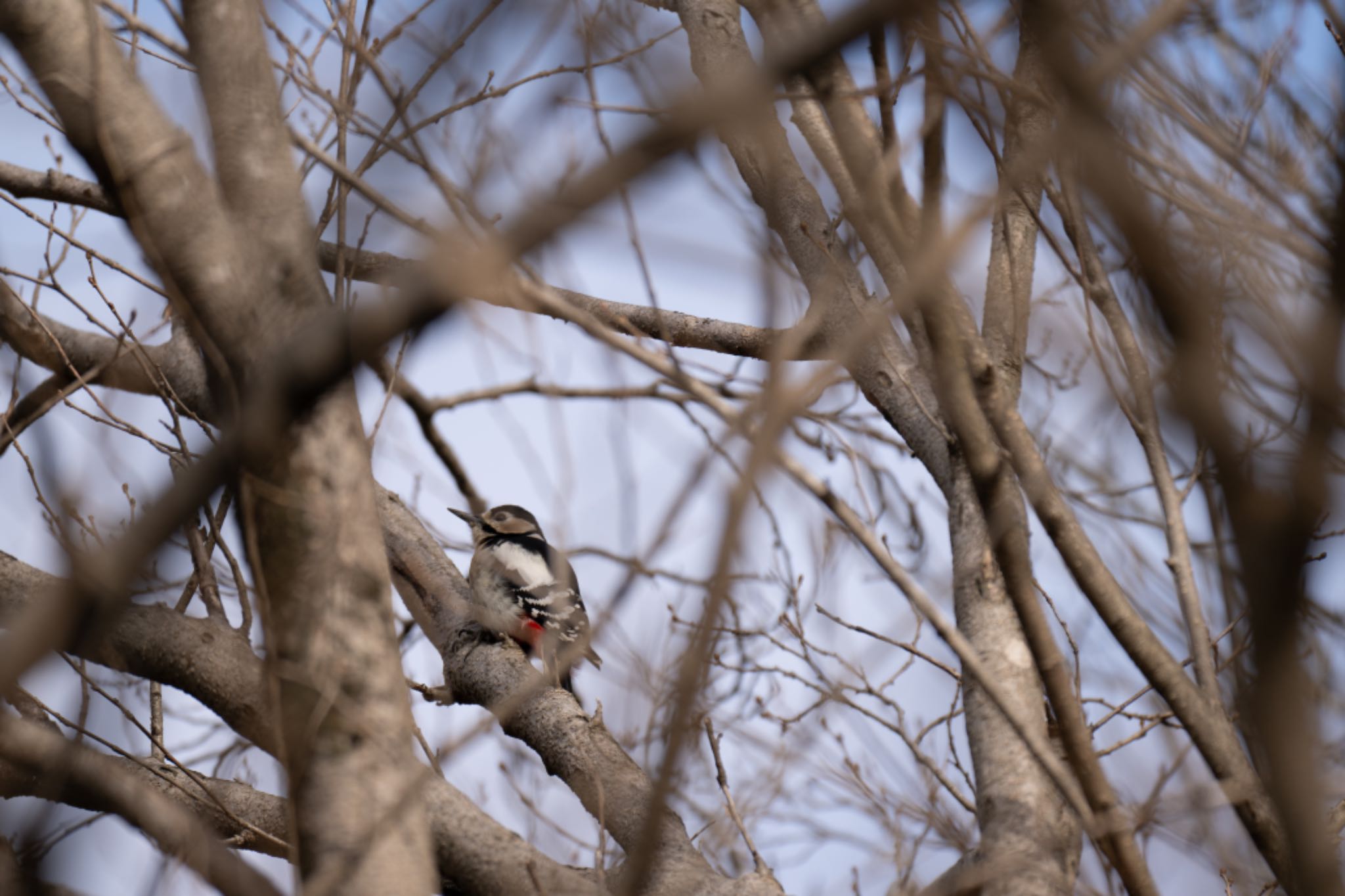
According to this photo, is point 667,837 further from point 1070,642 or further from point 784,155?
point 784,155

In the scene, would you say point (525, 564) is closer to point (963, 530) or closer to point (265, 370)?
point (963, 530)

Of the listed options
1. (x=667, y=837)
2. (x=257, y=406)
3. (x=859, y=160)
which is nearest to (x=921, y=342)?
(x=859, y=160)

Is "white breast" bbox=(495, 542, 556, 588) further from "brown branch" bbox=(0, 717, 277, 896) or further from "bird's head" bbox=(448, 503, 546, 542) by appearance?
"brown branch" bbox=(0, 717, 277, 896)

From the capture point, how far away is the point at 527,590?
6.44 meters

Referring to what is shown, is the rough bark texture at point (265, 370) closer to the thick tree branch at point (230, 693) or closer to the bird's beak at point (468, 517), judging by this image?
the thick tree branch at point (230, 693)

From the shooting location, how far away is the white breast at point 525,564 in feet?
22.2

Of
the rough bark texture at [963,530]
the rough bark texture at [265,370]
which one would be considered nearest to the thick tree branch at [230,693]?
the rough bark texture at [265,370]

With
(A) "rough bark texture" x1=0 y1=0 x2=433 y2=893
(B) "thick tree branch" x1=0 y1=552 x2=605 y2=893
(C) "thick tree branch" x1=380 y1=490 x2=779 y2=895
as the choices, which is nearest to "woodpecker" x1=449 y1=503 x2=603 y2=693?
(C) "thick tree branch" x1=380 y1=490 x2=779 y2=895

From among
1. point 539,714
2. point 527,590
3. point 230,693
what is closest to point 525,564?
point 527,590

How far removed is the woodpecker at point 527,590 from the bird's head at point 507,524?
21 mm

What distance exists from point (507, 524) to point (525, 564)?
4.46ft

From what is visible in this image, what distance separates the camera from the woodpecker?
586 centimetres

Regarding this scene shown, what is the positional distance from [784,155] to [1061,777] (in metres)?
1.87

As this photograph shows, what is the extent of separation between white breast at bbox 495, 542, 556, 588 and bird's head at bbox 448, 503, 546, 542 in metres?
0.23
